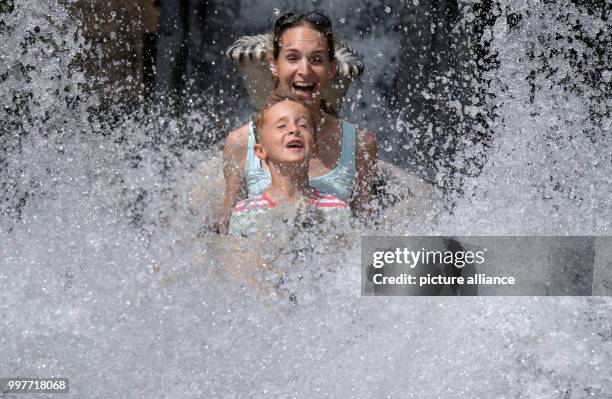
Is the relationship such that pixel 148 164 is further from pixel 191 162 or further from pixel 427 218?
pixel 427 218

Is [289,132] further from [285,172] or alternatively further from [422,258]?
[422,258]

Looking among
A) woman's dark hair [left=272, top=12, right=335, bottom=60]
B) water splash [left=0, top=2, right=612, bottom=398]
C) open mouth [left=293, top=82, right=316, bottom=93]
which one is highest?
woman's dark hair [left=272, top=12, right=335, bottom=60]

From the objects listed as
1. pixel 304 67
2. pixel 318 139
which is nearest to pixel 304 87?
pixel 304 67

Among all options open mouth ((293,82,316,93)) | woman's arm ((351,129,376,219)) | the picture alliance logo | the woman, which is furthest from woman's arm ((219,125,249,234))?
the picture alliance logo

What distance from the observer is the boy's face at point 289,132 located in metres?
1.93

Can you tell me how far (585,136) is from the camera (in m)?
2.52

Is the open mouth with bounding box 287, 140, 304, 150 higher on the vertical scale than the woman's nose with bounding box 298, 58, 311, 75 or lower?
lower

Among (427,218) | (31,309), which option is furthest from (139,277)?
(427,218)

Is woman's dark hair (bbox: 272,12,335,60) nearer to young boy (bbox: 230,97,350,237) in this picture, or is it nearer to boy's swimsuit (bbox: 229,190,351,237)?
young boy (bbox: 230,97,350,237)

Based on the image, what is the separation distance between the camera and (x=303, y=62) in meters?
2.16

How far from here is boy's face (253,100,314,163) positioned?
1.93 meters

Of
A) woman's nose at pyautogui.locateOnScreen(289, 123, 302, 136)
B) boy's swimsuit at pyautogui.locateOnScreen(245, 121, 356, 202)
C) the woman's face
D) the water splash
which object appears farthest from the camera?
the woman's face

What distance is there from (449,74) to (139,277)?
1.38 meters

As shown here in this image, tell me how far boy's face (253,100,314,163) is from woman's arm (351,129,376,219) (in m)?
0.23
